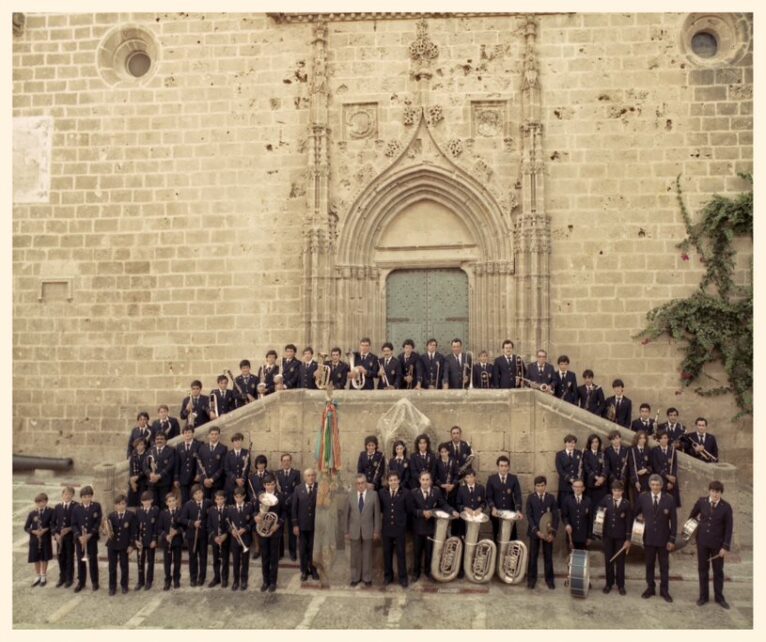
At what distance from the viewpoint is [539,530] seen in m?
9.41

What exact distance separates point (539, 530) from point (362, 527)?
2415 mm

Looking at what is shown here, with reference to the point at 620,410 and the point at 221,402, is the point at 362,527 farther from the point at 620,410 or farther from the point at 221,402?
the point at 620,410

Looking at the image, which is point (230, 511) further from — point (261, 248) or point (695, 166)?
point (695, 166)

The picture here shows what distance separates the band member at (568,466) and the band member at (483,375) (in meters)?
2.38

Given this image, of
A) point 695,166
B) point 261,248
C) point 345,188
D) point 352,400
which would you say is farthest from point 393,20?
point 352,400

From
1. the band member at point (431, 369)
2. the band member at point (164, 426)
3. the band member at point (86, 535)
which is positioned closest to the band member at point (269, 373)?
the band member at point (164, 426)

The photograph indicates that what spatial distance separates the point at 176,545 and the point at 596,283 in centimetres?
943

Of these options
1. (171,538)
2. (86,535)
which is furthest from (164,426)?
(171,538)

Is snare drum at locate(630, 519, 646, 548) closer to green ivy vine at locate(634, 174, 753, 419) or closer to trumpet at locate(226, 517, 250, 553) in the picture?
A: trumpet at locate(226, 517, 250, 553)

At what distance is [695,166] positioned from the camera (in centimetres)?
1409

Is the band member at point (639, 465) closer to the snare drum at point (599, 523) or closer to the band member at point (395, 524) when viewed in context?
the snare drum at point (599, 523)

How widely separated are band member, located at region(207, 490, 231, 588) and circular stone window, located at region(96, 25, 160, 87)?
1036 cm

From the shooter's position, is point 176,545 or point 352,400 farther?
point 352,400

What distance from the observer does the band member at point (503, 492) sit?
9742mm
